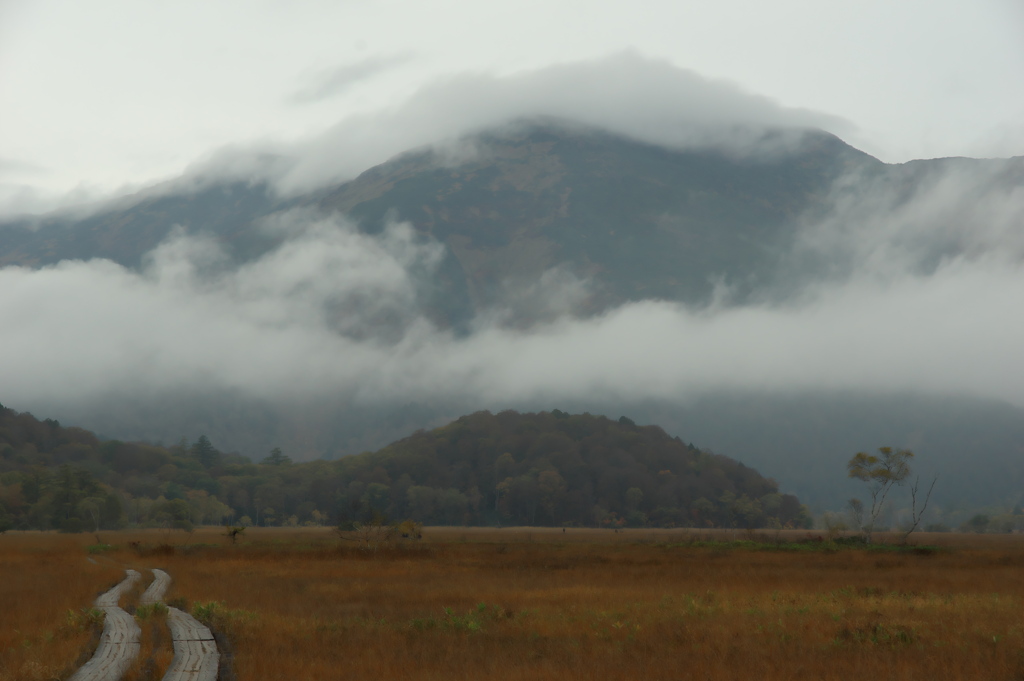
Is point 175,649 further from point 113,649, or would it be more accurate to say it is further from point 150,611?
point 150,611

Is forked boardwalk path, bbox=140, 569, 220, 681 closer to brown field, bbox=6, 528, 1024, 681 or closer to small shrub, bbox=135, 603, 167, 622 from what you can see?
small shrub, bbox=135, 603, 167, 622

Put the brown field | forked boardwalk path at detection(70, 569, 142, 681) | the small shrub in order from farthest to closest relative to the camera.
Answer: the small shrub
the brown field
forked boardwalk path at detection(70, 569, 142, 681)

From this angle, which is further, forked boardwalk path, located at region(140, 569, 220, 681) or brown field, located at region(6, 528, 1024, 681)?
brown field, located at region(6, 528, 1024, 681)

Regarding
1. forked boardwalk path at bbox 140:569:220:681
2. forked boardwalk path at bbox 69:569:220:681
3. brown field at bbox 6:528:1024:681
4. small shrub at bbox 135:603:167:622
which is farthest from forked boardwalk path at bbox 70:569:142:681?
forked boardwalk path at bbox 140:569:220:681

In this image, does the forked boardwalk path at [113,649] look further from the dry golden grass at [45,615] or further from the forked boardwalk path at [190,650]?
the forked boardwalk path at [190,650]

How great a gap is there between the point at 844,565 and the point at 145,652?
162ft

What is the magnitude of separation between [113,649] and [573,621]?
586 inches

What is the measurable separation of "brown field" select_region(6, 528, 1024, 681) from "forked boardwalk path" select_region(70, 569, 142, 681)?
18.8 inches

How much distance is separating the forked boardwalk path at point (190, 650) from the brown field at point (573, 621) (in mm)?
489

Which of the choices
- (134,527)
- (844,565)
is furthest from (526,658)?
(134,527)

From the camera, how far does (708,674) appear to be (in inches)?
763

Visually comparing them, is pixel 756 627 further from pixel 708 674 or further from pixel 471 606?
pixel 471 606

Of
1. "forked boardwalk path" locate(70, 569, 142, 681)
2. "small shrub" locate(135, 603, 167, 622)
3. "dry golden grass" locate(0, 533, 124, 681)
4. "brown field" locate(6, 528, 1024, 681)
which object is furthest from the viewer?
"small shrub" locate(135, 603, 167, 622)

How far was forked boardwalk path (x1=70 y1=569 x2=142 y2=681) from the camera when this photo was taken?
17375mm
